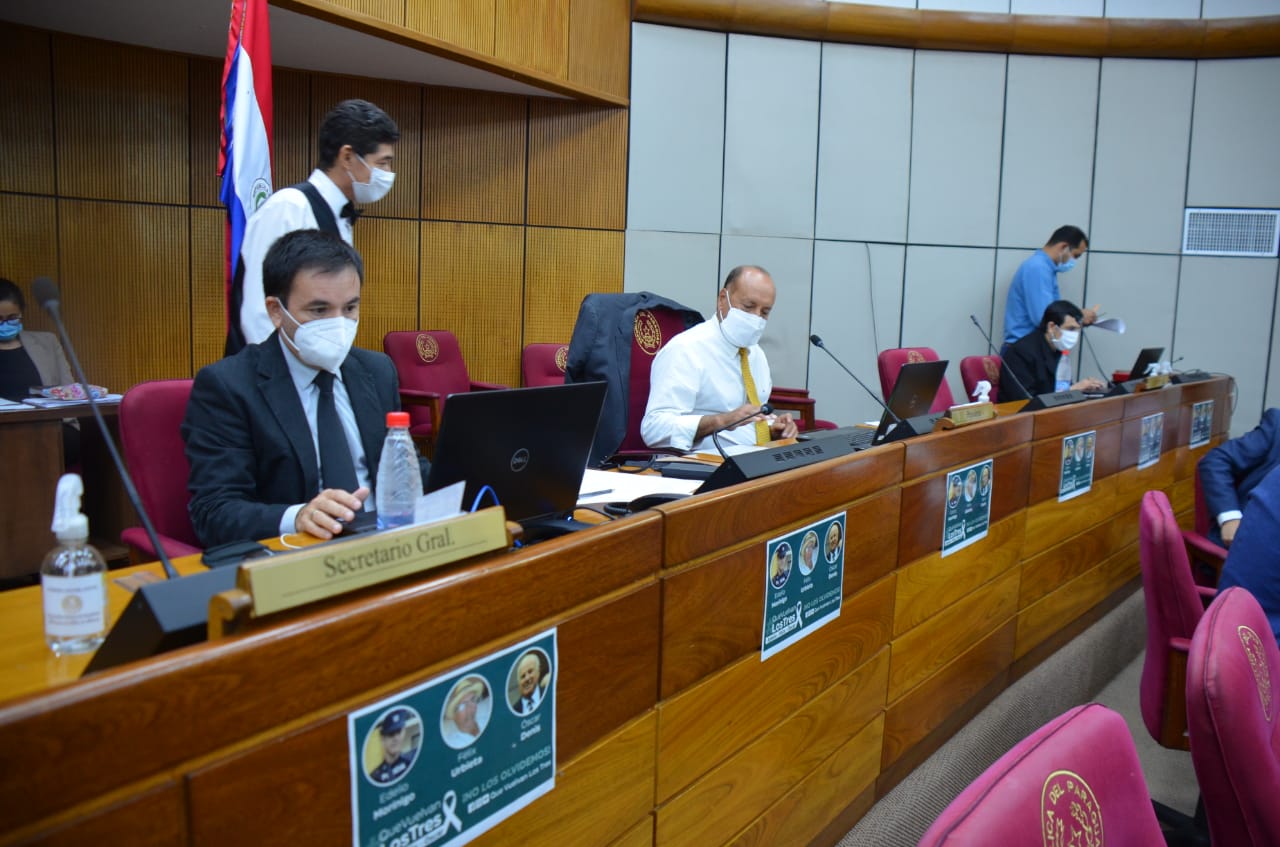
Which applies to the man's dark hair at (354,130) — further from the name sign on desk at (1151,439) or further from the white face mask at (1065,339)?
the white face mask at (1065,339)

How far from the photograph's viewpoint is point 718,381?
2982mm

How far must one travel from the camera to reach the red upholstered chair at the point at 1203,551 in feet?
8.14

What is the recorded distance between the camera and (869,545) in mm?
1859

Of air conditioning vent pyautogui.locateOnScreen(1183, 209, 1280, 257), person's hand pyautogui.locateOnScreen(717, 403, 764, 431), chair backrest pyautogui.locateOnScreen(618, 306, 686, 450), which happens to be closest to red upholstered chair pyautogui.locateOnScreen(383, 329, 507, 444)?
chair backrest pyautogui.locateOnScreen(618, 306, 686, 450)

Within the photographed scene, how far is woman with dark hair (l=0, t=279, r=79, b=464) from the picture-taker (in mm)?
3518

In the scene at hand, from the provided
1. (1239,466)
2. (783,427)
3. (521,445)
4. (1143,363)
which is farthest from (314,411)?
(1143,363)

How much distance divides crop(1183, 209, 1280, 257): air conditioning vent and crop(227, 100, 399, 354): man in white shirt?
5698mm

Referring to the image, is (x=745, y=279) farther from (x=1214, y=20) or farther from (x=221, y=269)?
(x=1214, y=20)

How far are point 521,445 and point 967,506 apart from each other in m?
1.36

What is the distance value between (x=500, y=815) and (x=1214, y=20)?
6.87 metres

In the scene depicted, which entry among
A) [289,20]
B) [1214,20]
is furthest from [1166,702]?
[1214,20]

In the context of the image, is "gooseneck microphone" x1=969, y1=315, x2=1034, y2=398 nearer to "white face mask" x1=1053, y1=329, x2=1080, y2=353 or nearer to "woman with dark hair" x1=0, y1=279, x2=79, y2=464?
"white face mask" x1=1053, y1=329, x2=1080, y2=353

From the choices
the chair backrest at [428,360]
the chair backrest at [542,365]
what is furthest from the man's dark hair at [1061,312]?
the chair backrest at [428,360]

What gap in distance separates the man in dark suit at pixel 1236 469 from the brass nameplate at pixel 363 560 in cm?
239
